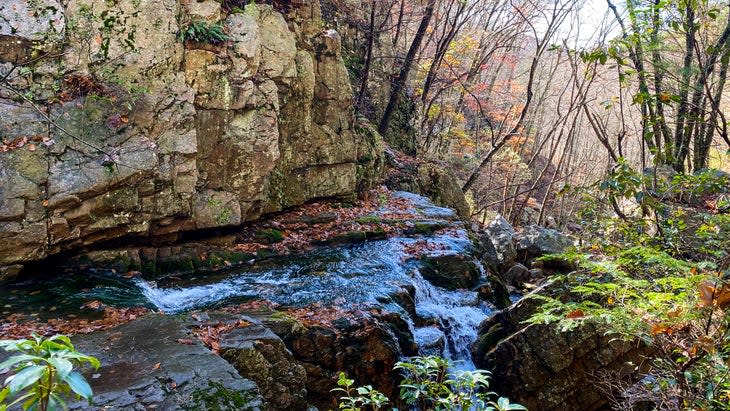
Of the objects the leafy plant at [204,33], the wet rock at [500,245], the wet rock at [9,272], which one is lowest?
the wet rock at [500,245]

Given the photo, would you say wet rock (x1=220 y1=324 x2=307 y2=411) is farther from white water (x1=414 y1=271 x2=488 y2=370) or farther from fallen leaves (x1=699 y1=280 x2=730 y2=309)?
fallen leaves (x1=699 y1=280 x2=730 y2=309)

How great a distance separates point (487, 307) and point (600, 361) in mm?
2675

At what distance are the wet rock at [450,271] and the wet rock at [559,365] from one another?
2.37 metres

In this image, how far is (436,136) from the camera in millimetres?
23109

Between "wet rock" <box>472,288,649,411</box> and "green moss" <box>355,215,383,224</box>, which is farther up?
"green moss" <box>355,215,383,224</box>

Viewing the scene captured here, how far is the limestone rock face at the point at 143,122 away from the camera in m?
6.54

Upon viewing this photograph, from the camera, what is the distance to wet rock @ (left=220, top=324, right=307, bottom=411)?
185 inches

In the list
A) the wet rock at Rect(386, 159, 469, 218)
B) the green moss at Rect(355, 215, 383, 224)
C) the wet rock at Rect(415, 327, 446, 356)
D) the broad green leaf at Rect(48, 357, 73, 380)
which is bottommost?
the wet rock at Rect(415, 327, 446, 356)

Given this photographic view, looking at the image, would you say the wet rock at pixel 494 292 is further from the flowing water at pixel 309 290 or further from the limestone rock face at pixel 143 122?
the limestone rock face at pixel 143 122

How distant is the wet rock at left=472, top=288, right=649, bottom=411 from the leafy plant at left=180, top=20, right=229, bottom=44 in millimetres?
7297

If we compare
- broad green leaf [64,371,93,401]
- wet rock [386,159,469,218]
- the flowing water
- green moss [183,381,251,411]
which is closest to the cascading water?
the flowing water

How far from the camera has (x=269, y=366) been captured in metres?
4.84

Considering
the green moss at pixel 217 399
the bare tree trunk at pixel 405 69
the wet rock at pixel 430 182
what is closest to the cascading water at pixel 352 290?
the green moss at pixel 217 399

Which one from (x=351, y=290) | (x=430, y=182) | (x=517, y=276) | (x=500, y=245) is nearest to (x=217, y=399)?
(x=351, y=290)
